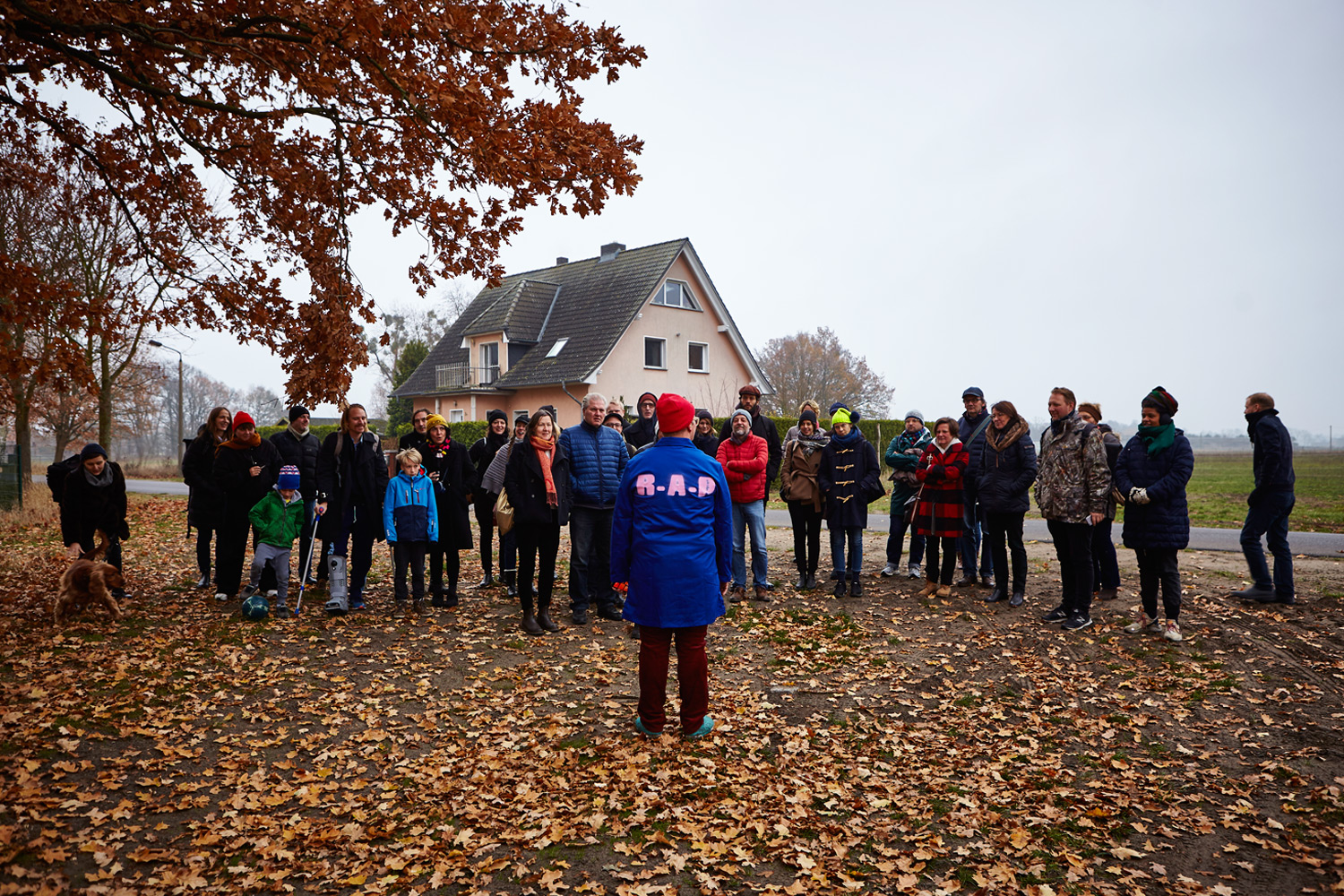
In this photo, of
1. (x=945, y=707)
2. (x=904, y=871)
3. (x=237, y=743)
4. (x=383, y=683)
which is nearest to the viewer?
(x=904, y=871)

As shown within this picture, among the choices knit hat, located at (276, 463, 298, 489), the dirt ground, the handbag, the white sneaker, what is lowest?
the dirt ground

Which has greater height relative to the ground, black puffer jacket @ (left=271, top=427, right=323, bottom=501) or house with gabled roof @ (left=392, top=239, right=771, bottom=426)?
house with gabled roof @ (left=392, top=239, right=771, bottom=426)

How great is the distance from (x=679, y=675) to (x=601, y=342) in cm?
2657

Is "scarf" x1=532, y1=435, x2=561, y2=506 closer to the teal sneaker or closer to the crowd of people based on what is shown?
the crowd of people

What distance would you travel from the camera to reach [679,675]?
537 cm

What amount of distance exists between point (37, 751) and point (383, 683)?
7.26ft

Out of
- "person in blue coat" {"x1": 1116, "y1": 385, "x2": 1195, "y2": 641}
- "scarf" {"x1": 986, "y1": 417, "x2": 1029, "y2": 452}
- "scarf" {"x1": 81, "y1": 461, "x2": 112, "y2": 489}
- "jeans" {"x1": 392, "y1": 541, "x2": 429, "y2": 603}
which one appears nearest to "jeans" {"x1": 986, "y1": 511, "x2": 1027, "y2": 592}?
"scarf" {"x1": 986, "y1": 417, "x2": 1029, "y2": 452}

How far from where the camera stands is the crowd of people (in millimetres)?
7785

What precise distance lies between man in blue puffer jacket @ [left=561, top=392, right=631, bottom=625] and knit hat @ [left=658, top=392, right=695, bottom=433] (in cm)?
264

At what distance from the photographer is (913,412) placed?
35.3 ft

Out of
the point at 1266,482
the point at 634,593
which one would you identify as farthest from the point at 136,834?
the point at 1266,482

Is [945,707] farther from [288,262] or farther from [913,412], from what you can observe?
[288,262]

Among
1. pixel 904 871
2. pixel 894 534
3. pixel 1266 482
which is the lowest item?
pixel 904 871

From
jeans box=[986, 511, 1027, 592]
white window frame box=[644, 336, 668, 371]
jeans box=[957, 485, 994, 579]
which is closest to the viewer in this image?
jeans box=[986, 511, 1027, 592]
